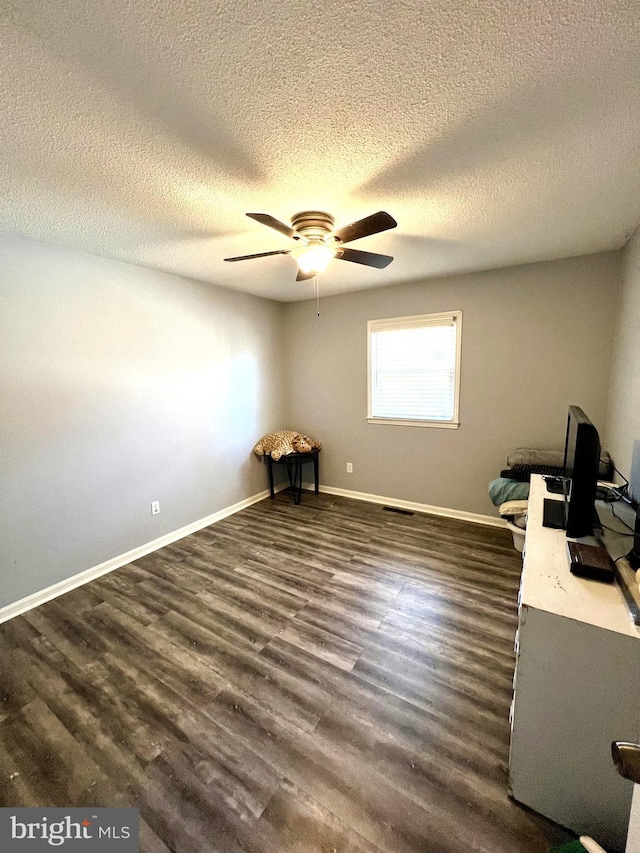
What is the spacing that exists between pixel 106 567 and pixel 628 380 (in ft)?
13.2

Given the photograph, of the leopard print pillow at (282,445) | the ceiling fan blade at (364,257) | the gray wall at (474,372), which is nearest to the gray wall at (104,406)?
the leopard print pillow at (282,445)

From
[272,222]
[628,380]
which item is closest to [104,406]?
[272,222]

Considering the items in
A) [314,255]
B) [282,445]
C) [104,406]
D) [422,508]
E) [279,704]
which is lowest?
[279,704]

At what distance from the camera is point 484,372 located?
10.2 ft

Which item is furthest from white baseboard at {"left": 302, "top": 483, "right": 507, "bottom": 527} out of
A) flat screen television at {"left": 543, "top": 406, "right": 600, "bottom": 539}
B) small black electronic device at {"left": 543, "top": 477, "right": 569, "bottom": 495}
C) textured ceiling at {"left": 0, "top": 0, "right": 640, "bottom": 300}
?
textured ceiling at {"left": 0, "top": 0, "right": 640, "bottom": 300}

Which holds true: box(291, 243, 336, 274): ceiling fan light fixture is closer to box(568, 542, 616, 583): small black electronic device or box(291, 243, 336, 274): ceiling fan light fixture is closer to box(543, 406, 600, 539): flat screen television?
box(543, 406, 600, 539): flat screen television

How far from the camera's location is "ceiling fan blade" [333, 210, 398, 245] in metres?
1.50

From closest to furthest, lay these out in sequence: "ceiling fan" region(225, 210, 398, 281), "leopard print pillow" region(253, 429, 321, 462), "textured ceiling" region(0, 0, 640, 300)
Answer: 1. "textured ceiling" region(0, 0, 640, 300)
2. "ceiling fan" region(225, 210, 398, 281)
3. "leopard print pillow" region(253, 429, 321, 462)

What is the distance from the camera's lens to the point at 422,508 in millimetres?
3594

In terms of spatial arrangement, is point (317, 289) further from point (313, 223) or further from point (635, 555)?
point (635, 555)

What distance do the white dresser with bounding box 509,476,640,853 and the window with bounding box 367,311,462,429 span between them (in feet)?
7.84

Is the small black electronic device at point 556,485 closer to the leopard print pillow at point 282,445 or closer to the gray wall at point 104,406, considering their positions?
the leopard print pillow at point 282,445

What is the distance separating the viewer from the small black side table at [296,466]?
389 cm

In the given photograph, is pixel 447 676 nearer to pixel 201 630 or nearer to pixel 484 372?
pixel 201 630
